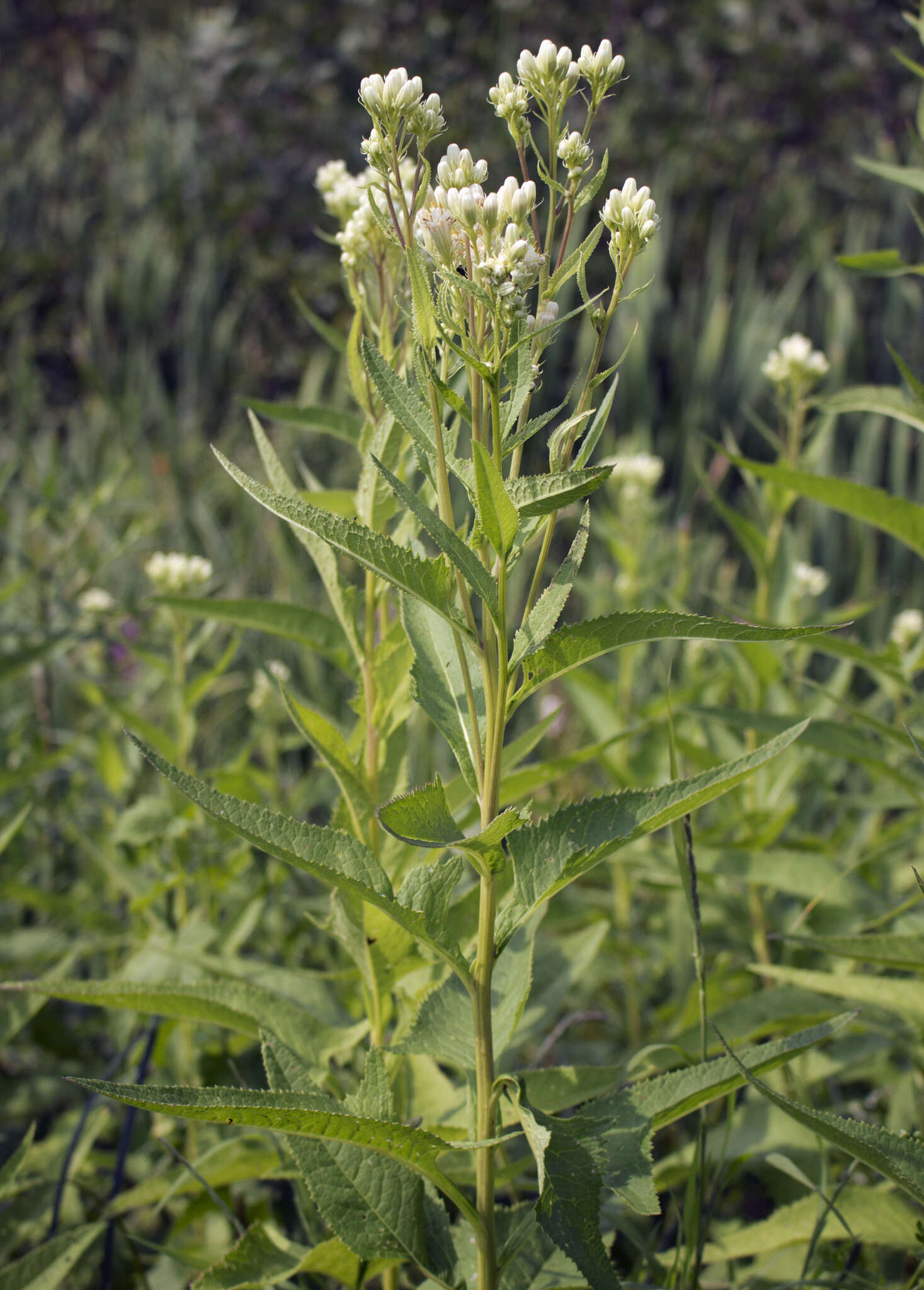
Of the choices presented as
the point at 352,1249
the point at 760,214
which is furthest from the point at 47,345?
the point at 352,1249

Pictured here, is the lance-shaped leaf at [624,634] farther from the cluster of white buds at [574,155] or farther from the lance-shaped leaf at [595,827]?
the cluster of white buds at [574,155]

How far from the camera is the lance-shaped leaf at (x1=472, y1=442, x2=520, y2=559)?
0.61 metres

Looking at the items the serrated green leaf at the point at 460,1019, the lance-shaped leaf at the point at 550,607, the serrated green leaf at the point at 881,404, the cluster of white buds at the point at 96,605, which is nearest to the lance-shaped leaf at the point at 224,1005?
the serrated green leaf at the point at 460,1019

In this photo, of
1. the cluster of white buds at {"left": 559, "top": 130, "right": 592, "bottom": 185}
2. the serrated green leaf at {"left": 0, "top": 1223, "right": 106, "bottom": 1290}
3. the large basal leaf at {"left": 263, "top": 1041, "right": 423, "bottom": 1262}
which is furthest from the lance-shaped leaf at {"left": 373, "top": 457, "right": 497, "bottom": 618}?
the serrated green leaf at {"left": 0, "top": 1223, "right": 106, "bottom": 1290}

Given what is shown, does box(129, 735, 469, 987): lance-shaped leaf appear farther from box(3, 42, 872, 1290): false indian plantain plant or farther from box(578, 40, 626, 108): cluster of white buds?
box(578, 40, 626, 108): cluster of white buds

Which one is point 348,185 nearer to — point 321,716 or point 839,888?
point 321,716

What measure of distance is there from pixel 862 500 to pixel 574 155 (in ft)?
1.94

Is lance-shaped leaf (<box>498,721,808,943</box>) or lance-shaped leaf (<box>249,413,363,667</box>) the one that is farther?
lance-shaped leaf (<box>249,413,363,667</box>)

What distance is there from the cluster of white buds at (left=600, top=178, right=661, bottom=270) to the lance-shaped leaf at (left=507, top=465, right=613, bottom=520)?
0.17m

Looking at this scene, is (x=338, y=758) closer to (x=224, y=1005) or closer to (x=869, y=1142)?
(x=224, y=1005)

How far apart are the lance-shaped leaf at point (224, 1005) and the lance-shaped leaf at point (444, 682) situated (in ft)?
0.98

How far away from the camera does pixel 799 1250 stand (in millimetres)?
1079

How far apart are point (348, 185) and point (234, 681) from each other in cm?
127

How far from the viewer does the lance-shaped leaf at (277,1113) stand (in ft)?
1.93
